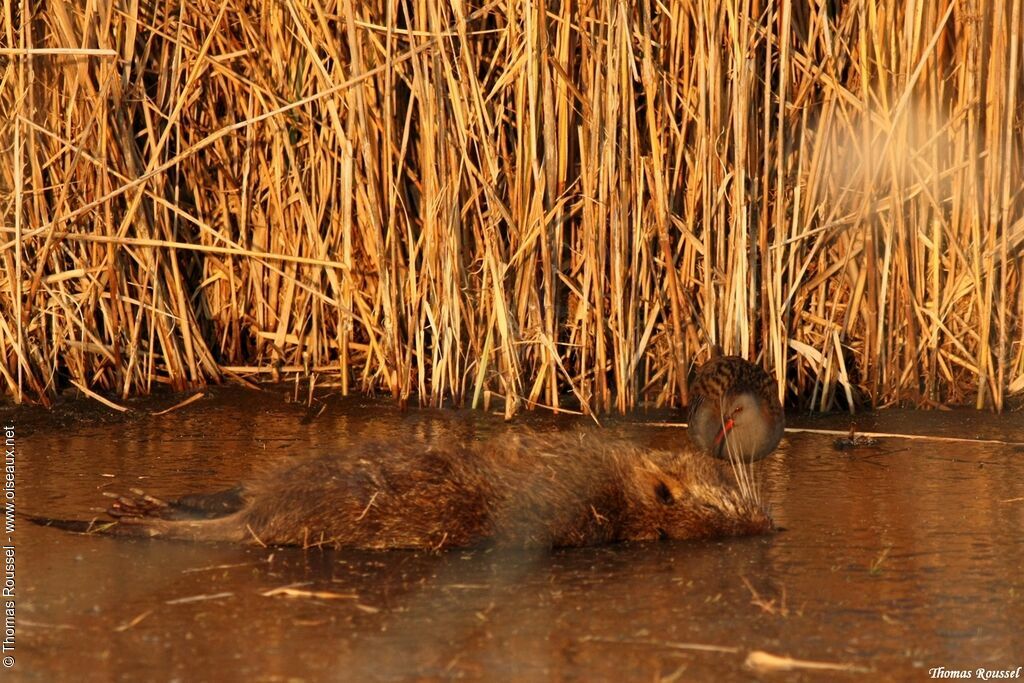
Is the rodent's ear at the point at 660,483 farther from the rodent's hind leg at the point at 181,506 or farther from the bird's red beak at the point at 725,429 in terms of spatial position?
the rodent's hind leg at the point at 181,506

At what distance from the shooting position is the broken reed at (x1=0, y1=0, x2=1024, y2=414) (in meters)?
6.85

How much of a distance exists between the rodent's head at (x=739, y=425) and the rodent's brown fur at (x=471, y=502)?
38.4 inches

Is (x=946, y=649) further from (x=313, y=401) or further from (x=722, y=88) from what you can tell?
(x=313, y=401)

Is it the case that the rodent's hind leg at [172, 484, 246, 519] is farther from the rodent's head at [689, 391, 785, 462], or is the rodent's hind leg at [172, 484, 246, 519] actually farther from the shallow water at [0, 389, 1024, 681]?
the rodent's head at [689, 391, 785, 462]

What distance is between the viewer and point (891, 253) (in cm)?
709

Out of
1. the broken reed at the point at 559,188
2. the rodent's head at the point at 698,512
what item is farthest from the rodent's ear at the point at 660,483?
the broken reed at the point at 559,188

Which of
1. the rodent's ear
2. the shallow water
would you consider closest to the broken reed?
the shallow water

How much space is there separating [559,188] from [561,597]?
3.19 metres

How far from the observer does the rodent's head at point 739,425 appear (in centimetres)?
599

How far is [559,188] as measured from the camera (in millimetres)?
6973

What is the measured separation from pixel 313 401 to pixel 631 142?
2.22m

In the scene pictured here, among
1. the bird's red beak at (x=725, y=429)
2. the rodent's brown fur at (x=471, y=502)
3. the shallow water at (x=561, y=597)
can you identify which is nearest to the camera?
the shallow water at (x=561, y=597)

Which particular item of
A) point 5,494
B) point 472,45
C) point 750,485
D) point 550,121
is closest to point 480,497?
point 750,485

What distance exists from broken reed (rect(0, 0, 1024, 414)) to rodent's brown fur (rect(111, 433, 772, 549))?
1.96 metres
